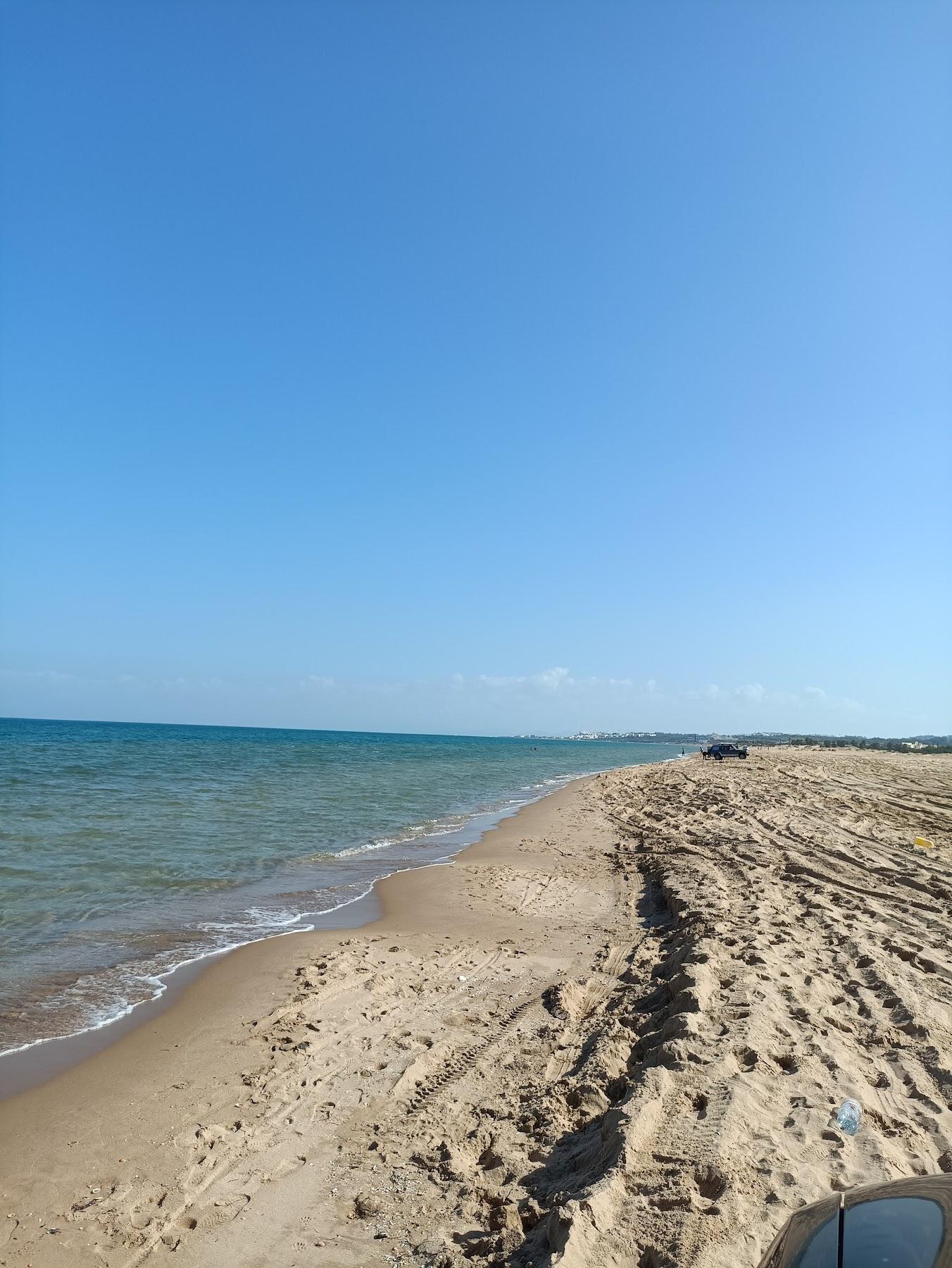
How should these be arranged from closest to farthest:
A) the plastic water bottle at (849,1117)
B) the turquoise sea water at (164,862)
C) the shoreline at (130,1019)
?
the plastic water bottle at (849,1117) < the shoreline at (130,1019) < the turquoise sea water at (164,862)

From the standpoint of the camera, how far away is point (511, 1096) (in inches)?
182

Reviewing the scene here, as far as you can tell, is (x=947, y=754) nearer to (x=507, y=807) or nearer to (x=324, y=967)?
(x=507, y=807)

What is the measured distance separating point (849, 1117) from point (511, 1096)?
1982 millimetres

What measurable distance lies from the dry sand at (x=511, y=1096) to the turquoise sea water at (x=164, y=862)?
1140 mm

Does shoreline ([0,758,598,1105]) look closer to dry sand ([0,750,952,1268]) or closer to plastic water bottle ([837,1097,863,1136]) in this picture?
dry sand ([0,750,952,1268])

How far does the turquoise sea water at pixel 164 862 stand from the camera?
7484 millimetres

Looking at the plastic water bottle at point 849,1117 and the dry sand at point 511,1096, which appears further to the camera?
the plastic water bottle at point 849,1117

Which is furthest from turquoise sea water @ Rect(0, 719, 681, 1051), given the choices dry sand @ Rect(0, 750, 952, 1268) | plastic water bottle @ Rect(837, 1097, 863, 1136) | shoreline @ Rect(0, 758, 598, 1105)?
plastic water bottle @ Rect(837, 1097, 863, 1136)

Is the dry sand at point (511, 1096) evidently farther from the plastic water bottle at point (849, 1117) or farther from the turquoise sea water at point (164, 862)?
the turquoise sea water at point (164, 862)

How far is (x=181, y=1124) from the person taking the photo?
4.58 meters

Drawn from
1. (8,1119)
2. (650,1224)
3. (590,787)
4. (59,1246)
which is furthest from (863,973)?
(590,787)

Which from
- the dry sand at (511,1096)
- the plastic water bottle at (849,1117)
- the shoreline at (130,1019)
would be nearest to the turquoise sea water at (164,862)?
the shoreline at (130,1019)

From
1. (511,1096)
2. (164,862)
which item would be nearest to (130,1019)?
(511,1096)

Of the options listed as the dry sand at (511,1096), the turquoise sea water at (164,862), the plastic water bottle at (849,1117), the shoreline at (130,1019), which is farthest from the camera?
the turquoise sea water at (164,862)
